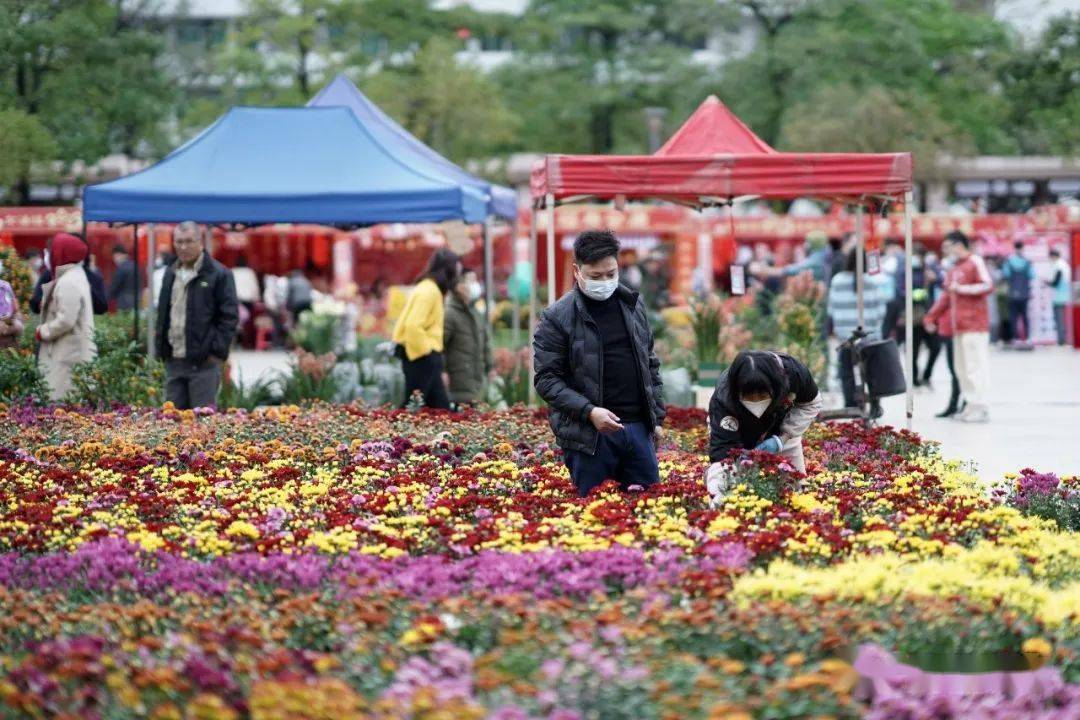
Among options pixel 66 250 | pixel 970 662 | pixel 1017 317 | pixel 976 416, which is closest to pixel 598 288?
pixel 970 662

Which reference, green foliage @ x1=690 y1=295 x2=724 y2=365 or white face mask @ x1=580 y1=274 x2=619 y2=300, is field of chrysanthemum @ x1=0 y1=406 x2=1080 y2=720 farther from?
green foliage @ x1=690 y1=295 x2=724 y2=365

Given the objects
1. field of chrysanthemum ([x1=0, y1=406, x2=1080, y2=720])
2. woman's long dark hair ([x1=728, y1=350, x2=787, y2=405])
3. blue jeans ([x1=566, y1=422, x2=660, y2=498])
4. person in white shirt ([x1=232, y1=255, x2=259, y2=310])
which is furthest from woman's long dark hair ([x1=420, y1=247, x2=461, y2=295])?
person in white shirt ([x1=232, y1=255, x2=259, y2=310])

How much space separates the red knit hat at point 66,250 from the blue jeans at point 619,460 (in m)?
5.44

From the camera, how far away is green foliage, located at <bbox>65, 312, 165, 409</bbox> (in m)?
12.3

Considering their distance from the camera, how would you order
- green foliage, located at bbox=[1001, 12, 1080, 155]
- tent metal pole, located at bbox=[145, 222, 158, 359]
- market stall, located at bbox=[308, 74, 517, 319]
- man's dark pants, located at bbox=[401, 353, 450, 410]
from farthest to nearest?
green foliage, located at bbox=[1001, 12, 1080, 155] → market stall, located at bbox=[308, 74, 517, 319] → tent metal pole, located at bbox=[145, 222, 158, 359] → man's dark pants, located at bbox=[401, 353, 450, 410]

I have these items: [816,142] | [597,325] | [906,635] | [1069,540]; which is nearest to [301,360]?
[597,325]

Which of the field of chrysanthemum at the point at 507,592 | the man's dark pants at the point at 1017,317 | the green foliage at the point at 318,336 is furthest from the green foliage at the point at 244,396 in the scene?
the man's dark pants at the point at 1017,317

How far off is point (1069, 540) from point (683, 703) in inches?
111

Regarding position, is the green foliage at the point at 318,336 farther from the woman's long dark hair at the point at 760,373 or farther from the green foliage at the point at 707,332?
the woman's long dark hair at the point at 760,373

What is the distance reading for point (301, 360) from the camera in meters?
14.5

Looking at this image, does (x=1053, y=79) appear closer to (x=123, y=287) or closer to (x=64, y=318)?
(x=123, y=287)

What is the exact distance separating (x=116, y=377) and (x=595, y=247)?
6.29 m

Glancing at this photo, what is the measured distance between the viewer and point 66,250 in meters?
11.9

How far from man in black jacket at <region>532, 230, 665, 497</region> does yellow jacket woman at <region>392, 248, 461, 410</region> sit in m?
4.91
